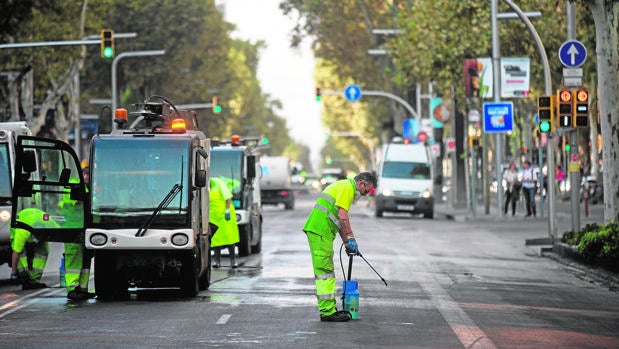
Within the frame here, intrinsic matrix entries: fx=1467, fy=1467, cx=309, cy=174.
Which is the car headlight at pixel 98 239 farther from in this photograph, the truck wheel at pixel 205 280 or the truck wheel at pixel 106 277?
the truck wheel at pixel 205 280

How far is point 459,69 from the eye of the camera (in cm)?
5147

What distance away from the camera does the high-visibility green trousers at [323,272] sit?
15.0m

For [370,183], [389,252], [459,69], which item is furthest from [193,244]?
[459,69]

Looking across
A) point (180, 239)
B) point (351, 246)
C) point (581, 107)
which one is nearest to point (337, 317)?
point (351, 246)

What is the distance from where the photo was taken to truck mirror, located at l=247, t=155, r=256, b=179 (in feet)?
92.6

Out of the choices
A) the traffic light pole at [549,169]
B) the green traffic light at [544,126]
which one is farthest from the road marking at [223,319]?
the traffic light pole at [549,169]

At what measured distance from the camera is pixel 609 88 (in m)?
27.3

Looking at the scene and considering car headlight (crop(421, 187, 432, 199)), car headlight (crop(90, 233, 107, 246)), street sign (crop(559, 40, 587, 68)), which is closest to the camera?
car headlight (crop(90, 233, 107, 246))

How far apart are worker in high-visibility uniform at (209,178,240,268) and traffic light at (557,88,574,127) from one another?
7.40 meters

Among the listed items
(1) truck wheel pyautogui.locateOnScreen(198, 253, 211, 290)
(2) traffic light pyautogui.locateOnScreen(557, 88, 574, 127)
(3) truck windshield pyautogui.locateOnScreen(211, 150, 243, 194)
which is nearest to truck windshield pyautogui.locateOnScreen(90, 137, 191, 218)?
(1) truck wheel pyautogui.locateOnScreen(198, 253, 211, 290)

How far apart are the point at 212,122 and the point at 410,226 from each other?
43.6 metres

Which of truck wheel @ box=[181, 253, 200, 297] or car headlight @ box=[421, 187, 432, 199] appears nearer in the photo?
truck wheel @ box=[181, 253, 200, 297]

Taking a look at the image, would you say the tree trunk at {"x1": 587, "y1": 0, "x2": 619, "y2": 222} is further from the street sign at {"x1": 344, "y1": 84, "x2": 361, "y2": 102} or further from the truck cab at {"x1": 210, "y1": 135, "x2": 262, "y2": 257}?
the street sign at {"x1": 344, "y1": 84, "x2": 361, "y2": 102}

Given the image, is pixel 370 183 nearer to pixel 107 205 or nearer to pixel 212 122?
pixel 107 205
